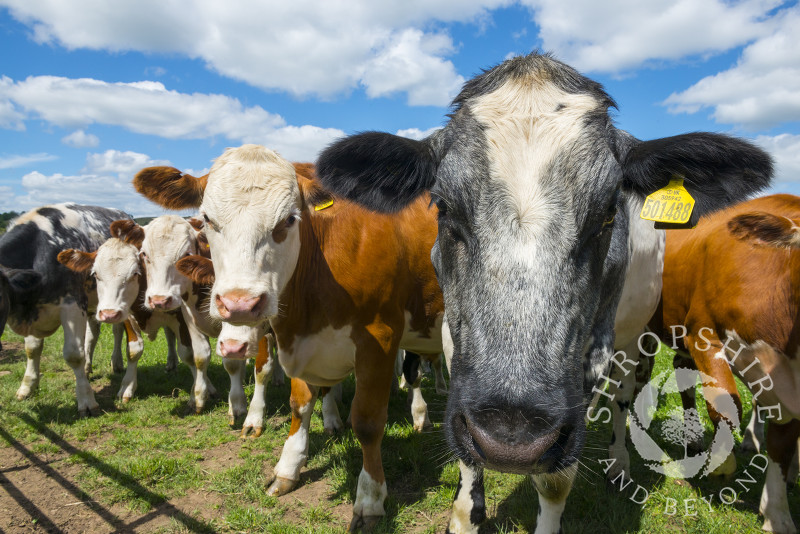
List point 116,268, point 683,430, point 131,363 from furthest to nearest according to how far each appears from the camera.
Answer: point 131,363
point 116,268
point 683,430

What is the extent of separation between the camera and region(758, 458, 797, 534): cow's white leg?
10.5 feet

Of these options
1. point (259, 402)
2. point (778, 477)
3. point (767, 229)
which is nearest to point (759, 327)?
point (767, 229)

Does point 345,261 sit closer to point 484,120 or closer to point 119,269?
point 484,120

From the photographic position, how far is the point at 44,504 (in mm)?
3752

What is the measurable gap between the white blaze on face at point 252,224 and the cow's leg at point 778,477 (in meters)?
3.59

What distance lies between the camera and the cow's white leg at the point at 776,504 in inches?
125

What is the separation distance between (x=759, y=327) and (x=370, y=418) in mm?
2825

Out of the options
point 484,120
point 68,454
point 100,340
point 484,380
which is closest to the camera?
point 484,380

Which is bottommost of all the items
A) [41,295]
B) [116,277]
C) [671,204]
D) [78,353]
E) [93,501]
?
[93,501]

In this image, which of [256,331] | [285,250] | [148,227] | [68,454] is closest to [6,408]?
[68,454]

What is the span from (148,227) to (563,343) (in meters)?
5.54

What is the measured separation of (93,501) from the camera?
380cm

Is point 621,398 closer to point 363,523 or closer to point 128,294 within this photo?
point 363,523

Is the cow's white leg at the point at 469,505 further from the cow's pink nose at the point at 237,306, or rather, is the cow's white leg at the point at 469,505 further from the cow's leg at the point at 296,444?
the cow's pink nose at the point at 237,306
